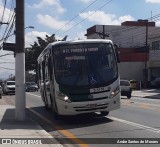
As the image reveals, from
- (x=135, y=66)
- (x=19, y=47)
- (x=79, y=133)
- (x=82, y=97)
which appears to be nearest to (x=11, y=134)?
(x=79, y=133)

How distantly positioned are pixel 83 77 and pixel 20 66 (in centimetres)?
237

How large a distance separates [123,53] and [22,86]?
62379mm

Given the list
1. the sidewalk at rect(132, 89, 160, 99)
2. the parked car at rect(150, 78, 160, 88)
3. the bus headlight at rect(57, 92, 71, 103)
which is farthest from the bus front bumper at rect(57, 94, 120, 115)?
the parked car at rect(150, 78, 160, 88)

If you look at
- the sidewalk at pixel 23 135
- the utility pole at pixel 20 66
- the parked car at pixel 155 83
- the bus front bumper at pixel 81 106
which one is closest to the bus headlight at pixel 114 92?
the bus front bumper at pixel 81 106

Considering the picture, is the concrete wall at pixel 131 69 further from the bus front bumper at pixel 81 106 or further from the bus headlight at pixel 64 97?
the bus headlight at pixel 64 97

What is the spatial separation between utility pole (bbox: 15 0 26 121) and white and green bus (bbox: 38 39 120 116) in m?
1.07

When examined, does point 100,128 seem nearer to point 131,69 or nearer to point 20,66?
point 20,66

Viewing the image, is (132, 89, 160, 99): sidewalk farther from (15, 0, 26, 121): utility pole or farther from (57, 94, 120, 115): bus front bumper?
(15, 0, 26, 121): utility pole

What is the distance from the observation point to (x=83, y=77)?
15516 millimetres

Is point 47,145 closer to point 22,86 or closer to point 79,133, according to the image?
point 79,133

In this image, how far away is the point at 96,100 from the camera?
15.3 metres

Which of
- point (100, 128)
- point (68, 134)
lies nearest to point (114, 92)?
point (100, 128)

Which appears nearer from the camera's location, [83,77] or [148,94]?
[83,77]

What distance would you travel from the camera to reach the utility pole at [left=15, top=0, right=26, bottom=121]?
52.2ft
